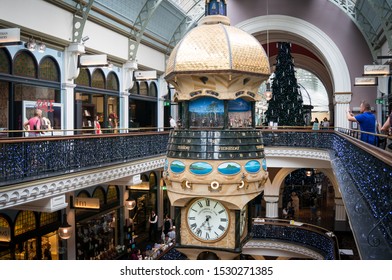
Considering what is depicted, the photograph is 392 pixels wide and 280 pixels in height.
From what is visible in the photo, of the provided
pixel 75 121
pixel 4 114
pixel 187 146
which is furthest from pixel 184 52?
pixel 75 121

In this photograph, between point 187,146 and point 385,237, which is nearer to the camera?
point 385,237

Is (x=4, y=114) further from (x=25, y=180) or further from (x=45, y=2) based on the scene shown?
(x=25, y=180)

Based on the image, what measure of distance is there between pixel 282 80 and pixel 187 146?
16.1m

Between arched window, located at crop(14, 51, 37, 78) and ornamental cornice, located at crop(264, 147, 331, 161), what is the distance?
8969 millimetres

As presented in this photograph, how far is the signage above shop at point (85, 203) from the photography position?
42.4 feet

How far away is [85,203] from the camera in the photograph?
13.1 m

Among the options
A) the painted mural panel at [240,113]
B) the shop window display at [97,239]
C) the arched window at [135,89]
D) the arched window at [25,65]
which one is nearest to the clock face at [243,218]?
the painted mural panel at [240,113]

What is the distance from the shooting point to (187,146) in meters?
5.29

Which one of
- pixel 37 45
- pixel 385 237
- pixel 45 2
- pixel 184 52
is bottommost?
pixel 385 237

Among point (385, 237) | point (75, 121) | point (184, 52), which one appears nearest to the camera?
point (385, 237)

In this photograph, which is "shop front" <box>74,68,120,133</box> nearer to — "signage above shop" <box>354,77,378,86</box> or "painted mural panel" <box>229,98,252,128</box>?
"painted mural panel" <box>229,98,252,128</box>

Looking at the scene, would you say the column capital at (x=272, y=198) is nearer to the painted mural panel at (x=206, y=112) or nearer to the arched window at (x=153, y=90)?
the arched window at (x=153, y=90)

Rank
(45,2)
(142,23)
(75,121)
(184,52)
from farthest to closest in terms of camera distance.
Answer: (142,23) → (75,121) → (45,2) → (184,52)

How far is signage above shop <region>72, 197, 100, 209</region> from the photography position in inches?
509
